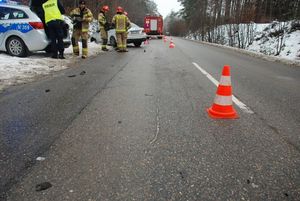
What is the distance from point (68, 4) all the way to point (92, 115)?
25436mm

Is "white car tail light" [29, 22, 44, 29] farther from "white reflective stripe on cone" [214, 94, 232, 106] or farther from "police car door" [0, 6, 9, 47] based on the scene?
"white reflective stripe on cone" [214, 94, 232, 106]

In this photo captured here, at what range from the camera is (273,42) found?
23.8 meters

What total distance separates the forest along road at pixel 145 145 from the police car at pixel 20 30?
16.3 ft

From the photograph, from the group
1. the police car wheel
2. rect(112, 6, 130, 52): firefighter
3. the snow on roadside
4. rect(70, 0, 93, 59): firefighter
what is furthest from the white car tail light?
rect(112, 6, 130, 52): firefighter

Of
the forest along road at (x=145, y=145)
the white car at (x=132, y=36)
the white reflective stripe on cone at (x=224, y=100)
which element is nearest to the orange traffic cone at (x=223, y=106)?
the white reflective stripe on cone at (x=224, y=100)

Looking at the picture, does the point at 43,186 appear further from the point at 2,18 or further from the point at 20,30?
the point at 2,18

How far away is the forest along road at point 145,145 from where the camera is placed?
8.60ft

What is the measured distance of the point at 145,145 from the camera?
3523mm

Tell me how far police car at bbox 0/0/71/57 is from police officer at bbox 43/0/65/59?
0.27 metres

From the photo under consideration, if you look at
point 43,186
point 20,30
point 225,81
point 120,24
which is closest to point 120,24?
point 120,24

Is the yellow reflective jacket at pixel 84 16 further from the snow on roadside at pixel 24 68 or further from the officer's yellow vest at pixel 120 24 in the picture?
the officer's yellow vest at pixel 120 24

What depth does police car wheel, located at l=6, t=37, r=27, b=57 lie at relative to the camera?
35.4 feet

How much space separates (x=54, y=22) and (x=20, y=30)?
116cm

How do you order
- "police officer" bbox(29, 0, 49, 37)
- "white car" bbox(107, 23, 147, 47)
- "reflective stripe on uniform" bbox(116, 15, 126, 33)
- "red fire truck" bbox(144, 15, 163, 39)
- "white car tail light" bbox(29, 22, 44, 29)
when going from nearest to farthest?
1. "white car tail light" bbox(29, 22, 44, 29)
2. "police officer" bbox(29, 0, 49, 37)
3. "reflective stripe on uniform" bbox(116, 15, 126, 33)
4. "white car" bbox(107, 23, 147, 47)
5. "red fire truck" bbox(144, 15, 163, 39)
